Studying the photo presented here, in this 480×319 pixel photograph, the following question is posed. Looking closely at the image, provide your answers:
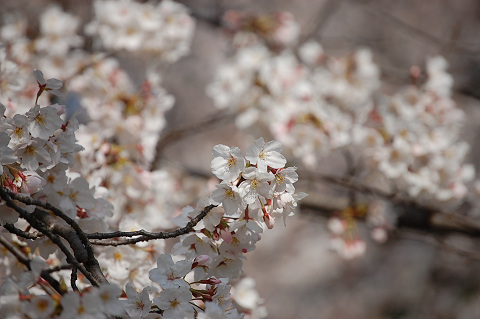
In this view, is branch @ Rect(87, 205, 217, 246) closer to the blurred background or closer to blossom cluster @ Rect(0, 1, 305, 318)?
blossom cluster @ Rect(0, 1, 305, 318)

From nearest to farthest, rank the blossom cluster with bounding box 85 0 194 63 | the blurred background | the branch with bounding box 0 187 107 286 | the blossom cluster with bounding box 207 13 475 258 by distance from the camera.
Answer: the branch with bounding box 0 187 107 286
the blossom cluster with bounding box 207 13 475 258
the blossom cluster with bounding box 85 0 194 63
the blurred background

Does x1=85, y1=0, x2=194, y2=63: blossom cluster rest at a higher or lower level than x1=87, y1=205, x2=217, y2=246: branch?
higher

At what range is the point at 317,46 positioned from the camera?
10.6 ft

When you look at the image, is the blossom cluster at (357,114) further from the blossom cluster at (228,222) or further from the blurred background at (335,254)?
the blurred background at (335,254)

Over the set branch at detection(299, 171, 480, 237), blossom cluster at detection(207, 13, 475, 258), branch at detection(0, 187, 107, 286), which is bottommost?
branch at detection(0, 187, 107, 286)

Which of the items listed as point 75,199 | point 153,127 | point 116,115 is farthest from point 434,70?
point 75,199

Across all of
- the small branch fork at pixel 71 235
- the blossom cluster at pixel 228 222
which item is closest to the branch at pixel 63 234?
the small branch fork at pixel 71 235

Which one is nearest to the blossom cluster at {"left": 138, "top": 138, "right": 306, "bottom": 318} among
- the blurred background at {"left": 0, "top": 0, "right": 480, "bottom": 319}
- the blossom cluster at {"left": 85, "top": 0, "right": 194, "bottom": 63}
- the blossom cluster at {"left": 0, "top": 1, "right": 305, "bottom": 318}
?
the blossom cluster at {"left": 0, "top": 1, "right": 305, "bottom": 318}

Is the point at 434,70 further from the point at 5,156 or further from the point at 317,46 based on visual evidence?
the point at 5,156

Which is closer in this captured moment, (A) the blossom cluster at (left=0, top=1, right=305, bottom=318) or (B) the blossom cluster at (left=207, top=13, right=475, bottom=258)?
(A) the blossom cluster at (left=0, top=1, right=305, bottom=318)

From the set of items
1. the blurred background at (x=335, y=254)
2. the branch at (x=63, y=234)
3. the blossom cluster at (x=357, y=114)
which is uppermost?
the blurred background at (x=335, y=254)

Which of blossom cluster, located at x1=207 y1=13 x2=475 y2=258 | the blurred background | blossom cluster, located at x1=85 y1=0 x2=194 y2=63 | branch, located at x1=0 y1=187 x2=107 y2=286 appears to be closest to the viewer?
branch, located at x1=0 y1=187 x2=107 y2=286

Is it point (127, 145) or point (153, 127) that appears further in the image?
point (153, 127)

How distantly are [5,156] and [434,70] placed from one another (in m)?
2.36
